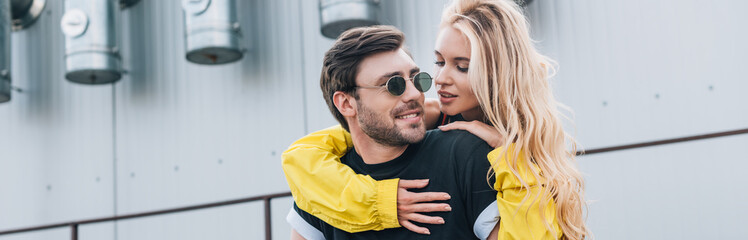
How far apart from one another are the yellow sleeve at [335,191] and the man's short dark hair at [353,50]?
0.20 m

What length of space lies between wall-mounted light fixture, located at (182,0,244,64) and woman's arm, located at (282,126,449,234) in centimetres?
338

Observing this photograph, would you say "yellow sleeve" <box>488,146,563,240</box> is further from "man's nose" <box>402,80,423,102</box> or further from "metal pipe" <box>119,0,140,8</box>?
"metal pipe" <box>119,0,140,8</box>

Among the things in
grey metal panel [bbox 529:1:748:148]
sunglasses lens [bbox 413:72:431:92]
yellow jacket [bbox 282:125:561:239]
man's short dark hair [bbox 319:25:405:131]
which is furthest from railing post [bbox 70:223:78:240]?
sunglasses lens [bbox 413:72:431:92]

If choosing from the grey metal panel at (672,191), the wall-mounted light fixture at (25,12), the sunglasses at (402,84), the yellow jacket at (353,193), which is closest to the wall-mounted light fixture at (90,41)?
the wall-mounted light fixture at (25,12)

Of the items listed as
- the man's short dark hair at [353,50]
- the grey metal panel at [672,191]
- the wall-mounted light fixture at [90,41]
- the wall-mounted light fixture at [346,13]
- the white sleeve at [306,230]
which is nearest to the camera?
the man's short dark hair at [353,50]

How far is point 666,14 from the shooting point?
175 inches

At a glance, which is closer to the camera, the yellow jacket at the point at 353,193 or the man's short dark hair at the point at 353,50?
the yellow jacket at the point at 353,193

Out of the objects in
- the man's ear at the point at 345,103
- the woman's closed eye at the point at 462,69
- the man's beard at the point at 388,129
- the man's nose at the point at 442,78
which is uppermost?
the woman's closed eye at the point at 462,69

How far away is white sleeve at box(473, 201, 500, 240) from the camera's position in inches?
75.5

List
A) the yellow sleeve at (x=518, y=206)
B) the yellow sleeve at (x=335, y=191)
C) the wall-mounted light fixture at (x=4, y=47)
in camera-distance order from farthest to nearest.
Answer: the wall-mounted light fixture at (x=4, y=47)
the yellow sleeve at (x=335, y=191)
the yellow sleeve at (x=518, y=206)

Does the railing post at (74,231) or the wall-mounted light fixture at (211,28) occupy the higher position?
the wall-mounted light fixture at (211,28)

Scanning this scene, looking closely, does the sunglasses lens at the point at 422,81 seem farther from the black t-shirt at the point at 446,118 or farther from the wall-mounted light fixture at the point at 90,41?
the wall-mounted light fixture at the point at 90,41

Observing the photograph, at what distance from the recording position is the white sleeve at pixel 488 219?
192cm

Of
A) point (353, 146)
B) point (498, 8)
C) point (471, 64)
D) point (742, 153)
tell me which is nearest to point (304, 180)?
point (353, 146)
